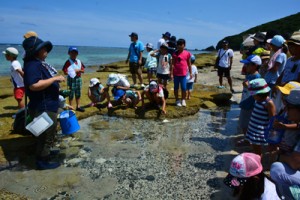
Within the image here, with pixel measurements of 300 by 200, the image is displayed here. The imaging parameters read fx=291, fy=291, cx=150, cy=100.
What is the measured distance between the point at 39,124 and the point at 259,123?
3316mm

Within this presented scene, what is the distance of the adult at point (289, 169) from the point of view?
2.62 metres

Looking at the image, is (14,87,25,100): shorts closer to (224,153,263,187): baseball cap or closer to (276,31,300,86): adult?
(276,31,300,86): adult

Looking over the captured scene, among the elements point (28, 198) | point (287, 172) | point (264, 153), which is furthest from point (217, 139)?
point (28, 198)

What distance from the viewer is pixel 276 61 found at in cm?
543

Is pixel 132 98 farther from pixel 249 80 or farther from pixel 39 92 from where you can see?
pixel 39 92

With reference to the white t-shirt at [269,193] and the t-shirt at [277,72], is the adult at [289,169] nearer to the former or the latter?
the white t-shirt at [269,193]

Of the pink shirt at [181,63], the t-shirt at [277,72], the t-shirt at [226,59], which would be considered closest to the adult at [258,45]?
the t-shirt at [277,72]

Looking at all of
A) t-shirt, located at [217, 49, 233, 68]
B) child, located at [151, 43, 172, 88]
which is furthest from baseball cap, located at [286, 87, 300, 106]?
t-shirt, located at [217, 49, 233, 68]

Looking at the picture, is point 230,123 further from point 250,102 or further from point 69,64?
point 69,64

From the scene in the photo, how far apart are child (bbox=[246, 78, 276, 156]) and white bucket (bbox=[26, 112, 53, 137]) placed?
309 centimetres

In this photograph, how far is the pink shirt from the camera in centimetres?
792

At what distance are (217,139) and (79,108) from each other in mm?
3617

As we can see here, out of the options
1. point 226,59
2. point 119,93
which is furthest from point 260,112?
point 226,59

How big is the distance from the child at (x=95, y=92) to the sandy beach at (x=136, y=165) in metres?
1.24
